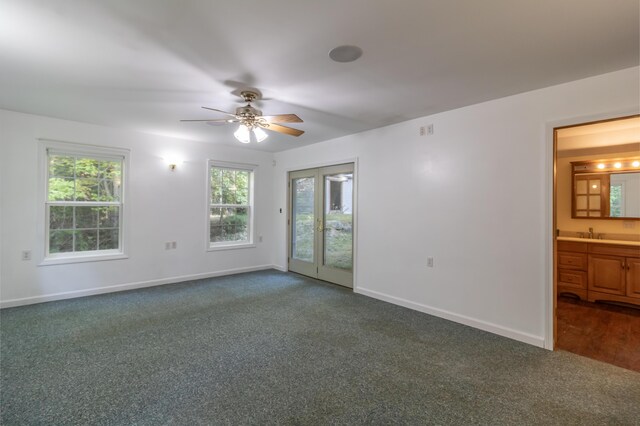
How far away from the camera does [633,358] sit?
2.63 m

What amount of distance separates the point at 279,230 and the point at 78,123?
3642 mm

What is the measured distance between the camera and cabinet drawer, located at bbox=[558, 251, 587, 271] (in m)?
4.35

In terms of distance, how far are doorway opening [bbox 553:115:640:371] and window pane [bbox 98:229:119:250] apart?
6074 millimetres

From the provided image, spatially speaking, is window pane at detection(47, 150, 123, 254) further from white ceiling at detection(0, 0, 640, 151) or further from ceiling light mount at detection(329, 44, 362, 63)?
ceiling light mount at detection(329, 44, 362, 63)

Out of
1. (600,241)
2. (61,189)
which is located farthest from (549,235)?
(61,189)

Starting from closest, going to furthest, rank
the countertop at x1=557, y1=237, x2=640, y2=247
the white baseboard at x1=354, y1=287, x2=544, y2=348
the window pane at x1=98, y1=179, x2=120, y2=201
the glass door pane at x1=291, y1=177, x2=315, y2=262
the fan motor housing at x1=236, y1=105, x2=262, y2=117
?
the white baseboard at x1=354, y1=287, x2=544, y2=348
the fan motor housing at x1=236, y1=105, x2=262, y2=117
the countertop at x1=557, y1=237, x2=640, y2=247
the window pane at x1=98, y1=179, x2=120, y2=201
the glass door pane at x1=291, y1=177, x2=315, y2=262

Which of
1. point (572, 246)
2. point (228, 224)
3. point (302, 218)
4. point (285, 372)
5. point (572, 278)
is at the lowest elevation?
point (285, 372)

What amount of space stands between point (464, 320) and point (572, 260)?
2444mm

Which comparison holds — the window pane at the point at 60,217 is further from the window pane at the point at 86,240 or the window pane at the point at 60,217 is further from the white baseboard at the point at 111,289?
the white baseboard at the point at 111,289

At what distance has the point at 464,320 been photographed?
3.40 metres

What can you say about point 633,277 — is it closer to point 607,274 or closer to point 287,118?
point 607,274

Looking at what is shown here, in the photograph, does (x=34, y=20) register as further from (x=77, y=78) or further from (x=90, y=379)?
(x=90, y=379)

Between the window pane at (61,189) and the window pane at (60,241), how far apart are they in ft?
1.62

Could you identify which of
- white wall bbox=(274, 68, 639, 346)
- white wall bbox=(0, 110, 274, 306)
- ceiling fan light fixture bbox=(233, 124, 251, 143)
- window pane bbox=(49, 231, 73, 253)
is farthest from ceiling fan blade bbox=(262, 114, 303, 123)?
window pane bbox=(49, 231, 73, 253)
